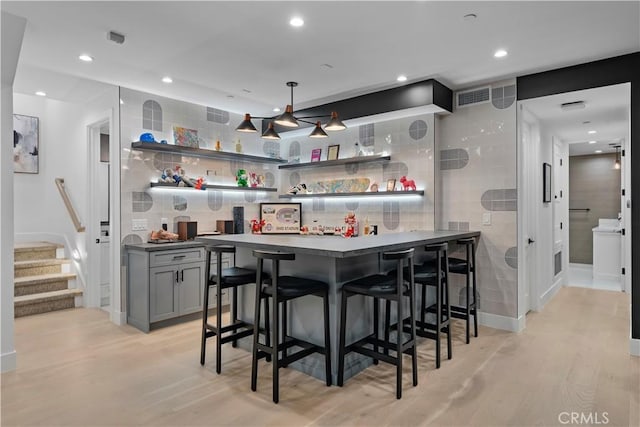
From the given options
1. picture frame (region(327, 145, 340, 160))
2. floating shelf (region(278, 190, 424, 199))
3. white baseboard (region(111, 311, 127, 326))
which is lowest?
white baseboard (region(111, 311, 127, 326))

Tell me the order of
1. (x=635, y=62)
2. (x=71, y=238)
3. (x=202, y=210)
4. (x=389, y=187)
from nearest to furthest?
(x=635, y=62) → (x=389, y=187) → (x=202, y=210) → (x=71, y=238)

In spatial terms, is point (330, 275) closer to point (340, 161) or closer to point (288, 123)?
point (288, 123)

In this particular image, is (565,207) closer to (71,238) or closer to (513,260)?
(513,260)

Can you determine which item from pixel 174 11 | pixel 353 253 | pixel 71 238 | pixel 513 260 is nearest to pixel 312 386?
pixel 353 253

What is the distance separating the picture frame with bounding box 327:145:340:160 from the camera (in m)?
5.31

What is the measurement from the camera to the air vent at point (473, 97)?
4.14 m

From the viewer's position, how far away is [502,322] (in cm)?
406

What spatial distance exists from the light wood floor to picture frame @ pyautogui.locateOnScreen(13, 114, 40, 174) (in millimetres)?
3186

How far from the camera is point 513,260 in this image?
4.00m

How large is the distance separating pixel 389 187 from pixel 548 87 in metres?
1.91

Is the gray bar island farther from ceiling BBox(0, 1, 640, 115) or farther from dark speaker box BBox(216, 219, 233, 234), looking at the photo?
dark speaker box BBox(216, 219, 233, 234)

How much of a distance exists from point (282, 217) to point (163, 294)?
→ 6.74 ft

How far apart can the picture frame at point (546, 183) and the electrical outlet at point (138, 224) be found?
4949mm

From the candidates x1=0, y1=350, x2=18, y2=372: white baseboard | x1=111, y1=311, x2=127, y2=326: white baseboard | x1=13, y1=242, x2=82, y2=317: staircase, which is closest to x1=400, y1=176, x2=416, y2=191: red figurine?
x1=111, y1=311, x2=127, y2=326: white baseboard
